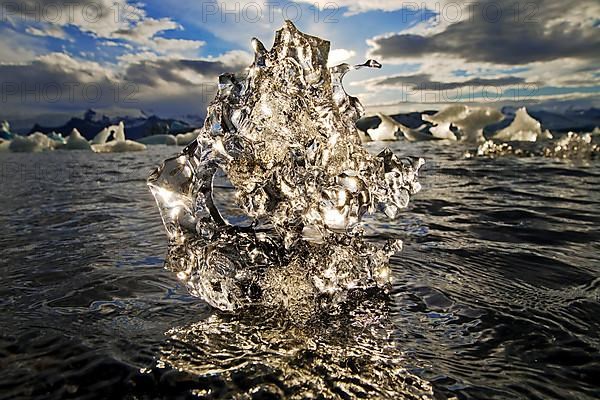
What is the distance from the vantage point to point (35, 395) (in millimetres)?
1369

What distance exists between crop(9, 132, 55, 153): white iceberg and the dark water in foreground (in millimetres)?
22080

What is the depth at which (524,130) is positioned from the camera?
19.0 meters

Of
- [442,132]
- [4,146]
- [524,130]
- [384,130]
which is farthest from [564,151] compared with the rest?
[4,146]

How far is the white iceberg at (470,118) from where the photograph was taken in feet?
68.0

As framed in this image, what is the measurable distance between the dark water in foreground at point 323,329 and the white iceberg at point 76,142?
72.3 ft

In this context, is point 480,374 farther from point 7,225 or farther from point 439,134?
point 439,134

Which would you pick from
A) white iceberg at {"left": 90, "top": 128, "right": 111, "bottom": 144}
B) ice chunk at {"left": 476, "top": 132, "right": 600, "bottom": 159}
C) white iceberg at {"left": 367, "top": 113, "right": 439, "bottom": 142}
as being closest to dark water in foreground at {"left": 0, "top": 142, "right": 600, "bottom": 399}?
ice chunk at {"left": 476, "top": 132, "right": 600, "bottom": 159}

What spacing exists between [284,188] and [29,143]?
80.1 ft

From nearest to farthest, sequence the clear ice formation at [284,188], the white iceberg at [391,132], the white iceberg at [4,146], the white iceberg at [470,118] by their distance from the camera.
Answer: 1. the clear ice formation at [284,188]
2. the white iceberg at [470,118]
3. the white iceberg at [4,146]
4. the white iceberg at [391,132]

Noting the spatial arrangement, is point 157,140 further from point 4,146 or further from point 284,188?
point 284,188

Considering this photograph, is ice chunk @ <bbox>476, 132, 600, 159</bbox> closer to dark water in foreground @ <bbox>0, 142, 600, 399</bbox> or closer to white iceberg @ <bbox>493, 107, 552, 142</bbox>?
white iceberg @ <bbox>493, 107, 552, 142</bbox>

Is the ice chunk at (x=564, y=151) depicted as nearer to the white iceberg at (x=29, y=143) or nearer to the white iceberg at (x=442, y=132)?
the white iceberg at (x=442, y=132)

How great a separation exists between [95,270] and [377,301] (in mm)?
1665

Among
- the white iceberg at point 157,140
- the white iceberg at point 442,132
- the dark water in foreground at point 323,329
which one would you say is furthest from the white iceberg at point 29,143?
the dark water in foreground at point 323,329
